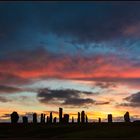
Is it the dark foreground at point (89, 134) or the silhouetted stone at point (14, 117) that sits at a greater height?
the silhouetted stone at point (14, 117)

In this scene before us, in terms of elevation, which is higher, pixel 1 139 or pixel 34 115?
pixel 34 115

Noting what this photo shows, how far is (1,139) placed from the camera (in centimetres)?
4566

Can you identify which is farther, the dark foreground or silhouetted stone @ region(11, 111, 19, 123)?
silhouetted stone @ region(11, 111, 19, 123)

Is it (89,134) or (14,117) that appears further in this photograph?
(14,117)

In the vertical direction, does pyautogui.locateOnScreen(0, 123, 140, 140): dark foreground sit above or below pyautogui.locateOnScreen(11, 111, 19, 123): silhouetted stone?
below

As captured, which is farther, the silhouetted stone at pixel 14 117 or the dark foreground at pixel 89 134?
the silhouetted stone at pixel 14 117

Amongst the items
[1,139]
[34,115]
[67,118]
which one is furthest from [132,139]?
[34,115]

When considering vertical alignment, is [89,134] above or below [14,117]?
below

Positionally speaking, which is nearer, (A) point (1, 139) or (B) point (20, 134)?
(A) point (1, 139)

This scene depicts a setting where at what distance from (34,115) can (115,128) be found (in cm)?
3330

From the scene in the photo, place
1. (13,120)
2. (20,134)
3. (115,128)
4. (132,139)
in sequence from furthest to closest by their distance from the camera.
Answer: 1. (13,120)
2. (20,134)
3. (115,128)
4. (132,139)

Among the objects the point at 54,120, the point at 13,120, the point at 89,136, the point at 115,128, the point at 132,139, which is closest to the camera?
the point at 132,139

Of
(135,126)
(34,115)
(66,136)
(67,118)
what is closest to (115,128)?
(135,126)

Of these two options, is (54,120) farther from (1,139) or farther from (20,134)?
(1,139)
